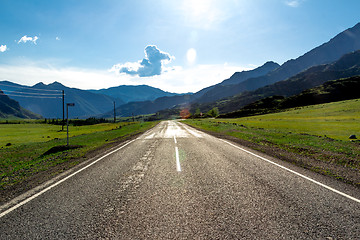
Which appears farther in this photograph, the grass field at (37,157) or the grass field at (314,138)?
the grass field at (314,138)

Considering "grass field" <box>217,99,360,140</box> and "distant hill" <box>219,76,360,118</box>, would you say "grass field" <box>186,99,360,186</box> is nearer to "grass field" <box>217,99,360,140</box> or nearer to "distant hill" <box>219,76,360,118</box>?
"grass field" <box>217,99,360,140</box>

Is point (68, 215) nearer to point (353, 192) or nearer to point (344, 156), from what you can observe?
point (353, 192)

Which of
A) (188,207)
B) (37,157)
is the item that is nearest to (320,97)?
(188,207)

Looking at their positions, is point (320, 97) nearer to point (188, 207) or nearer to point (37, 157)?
point (188, 207)

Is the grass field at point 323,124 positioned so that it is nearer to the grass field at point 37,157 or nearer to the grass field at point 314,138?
the grass field at point 314,138

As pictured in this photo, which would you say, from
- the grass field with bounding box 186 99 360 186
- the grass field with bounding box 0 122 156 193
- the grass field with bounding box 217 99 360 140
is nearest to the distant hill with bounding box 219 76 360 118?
the grass field with bounding box 217 99 360 140

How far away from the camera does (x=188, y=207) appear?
4418 millimetres

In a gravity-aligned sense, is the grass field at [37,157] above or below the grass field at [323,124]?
below

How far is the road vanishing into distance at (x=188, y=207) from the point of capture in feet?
11.5

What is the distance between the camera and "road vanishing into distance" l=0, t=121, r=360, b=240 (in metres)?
3.50

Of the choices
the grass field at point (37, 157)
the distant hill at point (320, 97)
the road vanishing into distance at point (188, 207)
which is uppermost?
the distant hill at point (320, 97)

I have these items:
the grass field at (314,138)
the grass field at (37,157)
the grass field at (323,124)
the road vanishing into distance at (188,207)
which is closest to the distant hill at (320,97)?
the grass field at (323,124)

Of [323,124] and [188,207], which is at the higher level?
[323,124]

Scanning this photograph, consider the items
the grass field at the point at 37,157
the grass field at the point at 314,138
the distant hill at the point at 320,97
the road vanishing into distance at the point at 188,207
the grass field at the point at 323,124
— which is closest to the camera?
the road vanishing into distance at the point at 188,207
